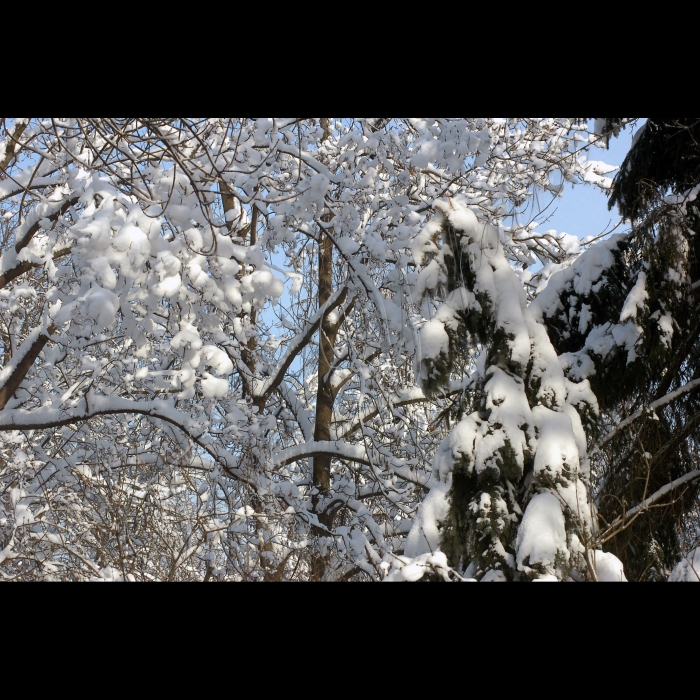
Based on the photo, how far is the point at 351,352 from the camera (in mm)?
6504

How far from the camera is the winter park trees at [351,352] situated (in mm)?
2506

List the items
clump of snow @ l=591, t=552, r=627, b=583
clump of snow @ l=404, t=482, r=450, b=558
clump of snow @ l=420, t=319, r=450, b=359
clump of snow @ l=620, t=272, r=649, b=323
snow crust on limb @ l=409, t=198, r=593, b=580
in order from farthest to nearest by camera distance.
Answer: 1. clump of snow @ l=620, t=272, r=649, b=323
2. clump of snow @ l=420, t=319, r=450, b=359
3. clump of snow @ l=404, t=482, r=450, b=558
4. snow crust on limb @ l=409, t=198, r=593, b=580
5. clump of snow @ l=591, t=552, r=627, b=583

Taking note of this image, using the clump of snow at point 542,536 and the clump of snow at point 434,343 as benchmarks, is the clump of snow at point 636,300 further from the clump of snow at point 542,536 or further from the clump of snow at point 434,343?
the clump of snow at point 542,536

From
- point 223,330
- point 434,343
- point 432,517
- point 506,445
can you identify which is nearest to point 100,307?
point 434,343

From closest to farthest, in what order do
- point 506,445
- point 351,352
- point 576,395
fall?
point 506,445
point 576,395
point 351,352

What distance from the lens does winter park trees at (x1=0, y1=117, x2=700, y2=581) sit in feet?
8.22

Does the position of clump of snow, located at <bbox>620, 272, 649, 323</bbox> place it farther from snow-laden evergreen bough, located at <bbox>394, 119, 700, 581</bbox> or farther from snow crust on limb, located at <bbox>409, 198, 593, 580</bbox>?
snow crust on limb, located at <bbox>409, 198, 593, 580</bbox>

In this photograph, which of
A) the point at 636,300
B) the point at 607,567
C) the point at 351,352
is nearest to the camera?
the point at 607,567

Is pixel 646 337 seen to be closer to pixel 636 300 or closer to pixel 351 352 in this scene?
pixel 636 300

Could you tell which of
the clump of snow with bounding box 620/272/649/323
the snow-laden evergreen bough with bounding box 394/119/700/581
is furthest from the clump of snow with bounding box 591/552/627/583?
the clump of snow with bounding box 620/272/649/323

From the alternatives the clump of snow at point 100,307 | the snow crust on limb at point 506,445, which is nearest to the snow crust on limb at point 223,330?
the clump of snow at point 100,307
